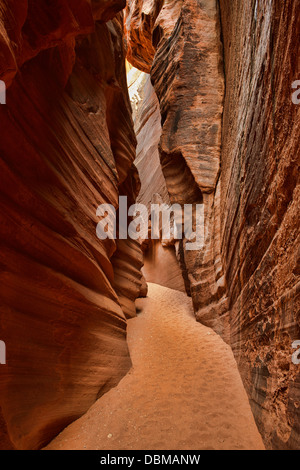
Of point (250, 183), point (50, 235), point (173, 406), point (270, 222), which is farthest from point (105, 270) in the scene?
point (270, 222)

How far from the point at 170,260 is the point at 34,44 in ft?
37.7

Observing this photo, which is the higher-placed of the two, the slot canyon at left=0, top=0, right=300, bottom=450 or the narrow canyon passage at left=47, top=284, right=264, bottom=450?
the slot canyon at left=0, top=0, right=300, bottom=450

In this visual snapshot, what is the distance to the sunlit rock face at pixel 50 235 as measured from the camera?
2.72m

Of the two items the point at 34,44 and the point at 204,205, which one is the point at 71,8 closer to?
the point at 34,44

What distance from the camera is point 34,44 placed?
2.54 meters

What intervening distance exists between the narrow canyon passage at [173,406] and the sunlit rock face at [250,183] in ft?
0.96

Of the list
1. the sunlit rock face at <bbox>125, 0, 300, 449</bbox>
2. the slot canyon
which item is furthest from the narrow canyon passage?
the sunlit rock face at <bbox>125, 0, 300, 449</bbox>

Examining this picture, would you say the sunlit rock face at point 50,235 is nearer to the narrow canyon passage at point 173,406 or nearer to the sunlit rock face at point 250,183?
the narrow canyon passage at point 173,406

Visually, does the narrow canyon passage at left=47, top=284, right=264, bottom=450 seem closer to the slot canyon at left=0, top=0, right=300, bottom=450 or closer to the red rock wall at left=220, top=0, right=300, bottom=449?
the slot canyon at left=0, top=0, right=300, bottom=450

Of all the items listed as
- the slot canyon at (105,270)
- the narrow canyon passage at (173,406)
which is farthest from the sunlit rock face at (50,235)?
the narrow canyon passage at (173,406)

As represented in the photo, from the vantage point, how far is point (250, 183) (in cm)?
380

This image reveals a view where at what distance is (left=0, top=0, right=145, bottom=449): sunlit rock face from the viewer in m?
2.72

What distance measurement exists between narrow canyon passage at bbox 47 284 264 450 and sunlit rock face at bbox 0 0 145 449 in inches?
12.4

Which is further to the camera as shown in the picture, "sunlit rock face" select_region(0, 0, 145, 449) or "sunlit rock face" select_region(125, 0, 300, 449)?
"sunlit rock face" select_region(0, 0, 145, 449)
